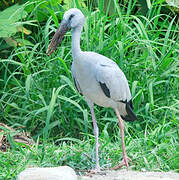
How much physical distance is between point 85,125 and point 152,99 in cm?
96

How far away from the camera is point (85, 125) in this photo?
5.81 m

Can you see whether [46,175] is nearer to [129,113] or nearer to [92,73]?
[92,73]

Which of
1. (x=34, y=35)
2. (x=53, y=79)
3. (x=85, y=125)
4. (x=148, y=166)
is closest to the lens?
(x=148, y=166)

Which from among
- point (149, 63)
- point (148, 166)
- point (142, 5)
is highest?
point (142, 5)

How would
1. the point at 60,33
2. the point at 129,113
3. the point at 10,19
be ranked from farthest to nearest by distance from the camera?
the point at 10,19 → the point at 129,113 → the point at 60,33

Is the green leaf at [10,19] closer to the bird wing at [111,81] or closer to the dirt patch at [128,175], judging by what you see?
the bird wing at [111,81]

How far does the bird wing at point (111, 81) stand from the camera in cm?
479

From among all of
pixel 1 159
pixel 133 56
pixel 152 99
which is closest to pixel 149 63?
pixel 133 56

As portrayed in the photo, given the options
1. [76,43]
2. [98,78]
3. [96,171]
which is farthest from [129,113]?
[76,43]

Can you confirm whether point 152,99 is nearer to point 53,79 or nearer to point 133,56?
point 133,56

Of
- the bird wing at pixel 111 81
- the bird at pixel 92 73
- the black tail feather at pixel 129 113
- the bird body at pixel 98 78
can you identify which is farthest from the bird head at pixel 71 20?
the black tail feather at pixel 129 113

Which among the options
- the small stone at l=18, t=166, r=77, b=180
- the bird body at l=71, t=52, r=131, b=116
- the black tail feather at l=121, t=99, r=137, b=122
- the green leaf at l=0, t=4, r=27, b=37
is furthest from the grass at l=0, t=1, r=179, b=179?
the small stone at l=18, t=166, r=77, b=180

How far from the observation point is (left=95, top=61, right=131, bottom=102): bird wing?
479 centimetres

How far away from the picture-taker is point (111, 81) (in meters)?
4.87
